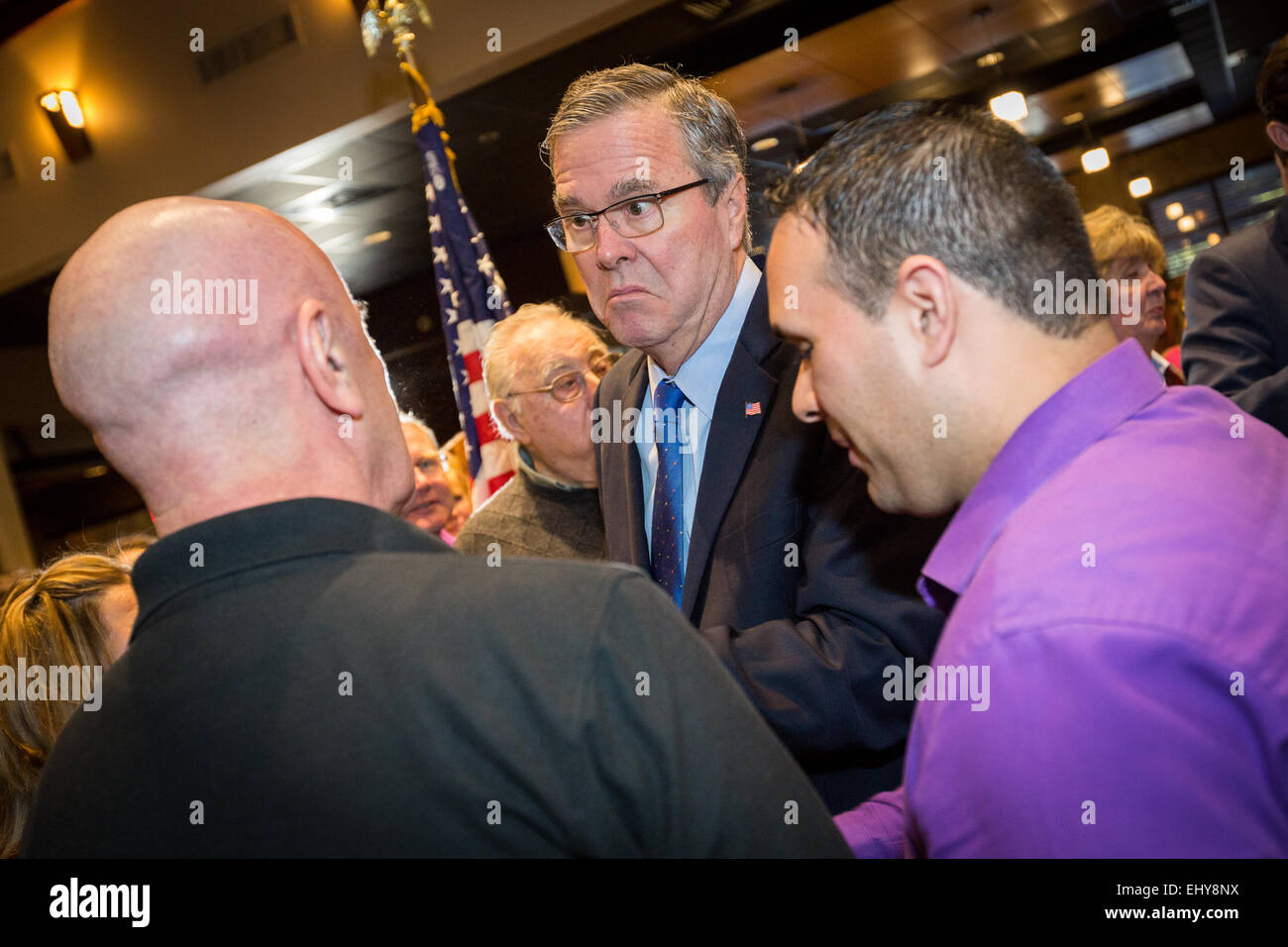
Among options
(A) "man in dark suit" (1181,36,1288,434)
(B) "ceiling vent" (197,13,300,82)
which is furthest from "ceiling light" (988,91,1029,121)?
(A) "man in dark suit" (1181,36,1288,434)

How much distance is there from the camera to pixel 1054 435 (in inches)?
36.4

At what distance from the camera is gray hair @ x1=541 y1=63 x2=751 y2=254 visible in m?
1.78

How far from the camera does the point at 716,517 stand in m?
1.57

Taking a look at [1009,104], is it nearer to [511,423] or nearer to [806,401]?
[511,423]

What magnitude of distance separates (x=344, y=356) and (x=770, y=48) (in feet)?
15.4

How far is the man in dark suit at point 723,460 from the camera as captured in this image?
135cm

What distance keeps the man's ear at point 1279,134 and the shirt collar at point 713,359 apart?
4.14ft

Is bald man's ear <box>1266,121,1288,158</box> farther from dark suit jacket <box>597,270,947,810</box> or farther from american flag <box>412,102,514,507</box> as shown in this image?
american flag <box>412,102,514,507</box>

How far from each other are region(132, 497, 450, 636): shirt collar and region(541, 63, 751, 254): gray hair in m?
1.12

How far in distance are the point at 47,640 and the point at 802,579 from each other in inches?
48.8

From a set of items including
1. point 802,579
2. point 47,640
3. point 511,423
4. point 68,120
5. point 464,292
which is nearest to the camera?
point 802,579

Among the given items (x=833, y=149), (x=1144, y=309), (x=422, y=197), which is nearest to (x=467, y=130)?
(x=422, y=197)

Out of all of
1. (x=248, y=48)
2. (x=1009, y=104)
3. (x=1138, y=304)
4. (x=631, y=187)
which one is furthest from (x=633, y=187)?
(x=1009, y=104)
